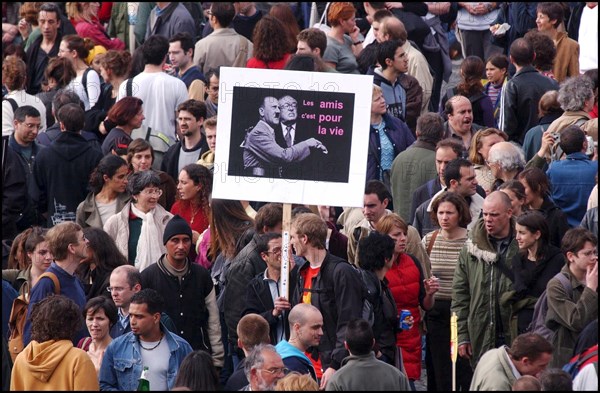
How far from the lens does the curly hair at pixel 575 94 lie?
44.6ft

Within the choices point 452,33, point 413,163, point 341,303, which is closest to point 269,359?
point 341,303

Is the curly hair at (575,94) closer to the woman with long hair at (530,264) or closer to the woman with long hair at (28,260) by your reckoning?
the woman with long hair at (530,264)

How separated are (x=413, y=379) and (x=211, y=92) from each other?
15.9 feet

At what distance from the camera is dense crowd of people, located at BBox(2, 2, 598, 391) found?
1031 centimetres

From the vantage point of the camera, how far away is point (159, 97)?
50.3ft

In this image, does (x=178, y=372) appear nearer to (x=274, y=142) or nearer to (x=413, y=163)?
(x=274, y=142)

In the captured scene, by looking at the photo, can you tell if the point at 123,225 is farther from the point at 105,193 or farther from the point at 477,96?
the point at 477,96

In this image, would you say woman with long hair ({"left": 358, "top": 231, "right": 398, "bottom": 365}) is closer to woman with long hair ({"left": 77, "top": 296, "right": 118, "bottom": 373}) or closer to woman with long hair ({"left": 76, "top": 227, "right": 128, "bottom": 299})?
woman with long hair ({"left": 77, "top": 296, "right": 118, "bottom": 373})

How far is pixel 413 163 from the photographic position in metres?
13.6

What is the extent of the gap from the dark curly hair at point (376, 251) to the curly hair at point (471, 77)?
4292 millimetres

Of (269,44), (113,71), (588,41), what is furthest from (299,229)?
(588,41)

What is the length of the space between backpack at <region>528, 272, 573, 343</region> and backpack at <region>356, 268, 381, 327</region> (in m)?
1.12

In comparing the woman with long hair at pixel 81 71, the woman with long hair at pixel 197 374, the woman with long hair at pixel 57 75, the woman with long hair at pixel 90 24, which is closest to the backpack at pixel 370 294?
the woman with long hair at pixel 197 374

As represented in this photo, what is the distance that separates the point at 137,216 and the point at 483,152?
3005mm
